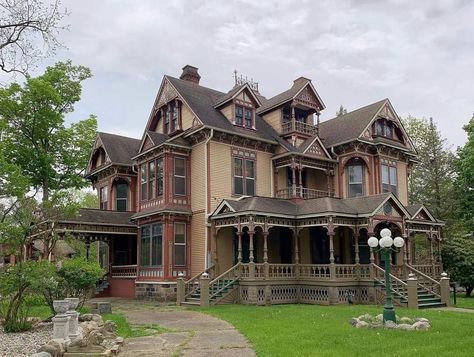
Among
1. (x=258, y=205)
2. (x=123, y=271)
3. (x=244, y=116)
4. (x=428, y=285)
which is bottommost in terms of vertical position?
(x=428, y=285)

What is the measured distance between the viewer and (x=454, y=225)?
3509cm

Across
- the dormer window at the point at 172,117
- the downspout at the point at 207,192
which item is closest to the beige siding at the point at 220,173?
the downspout at the point at 207,192

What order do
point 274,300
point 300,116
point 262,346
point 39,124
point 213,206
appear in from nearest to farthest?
point 262,346
point 274,300
point 213,206
point 300,116
point 39,124

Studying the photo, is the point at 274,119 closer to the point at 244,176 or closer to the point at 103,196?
the point at 244,176

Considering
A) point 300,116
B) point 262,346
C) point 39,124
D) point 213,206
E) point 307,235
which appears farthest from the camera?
point 39,124

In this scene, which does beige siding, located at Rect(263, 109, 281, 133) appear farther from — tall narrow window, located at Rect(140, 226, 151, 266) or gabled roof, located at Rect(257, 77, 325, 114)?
tall narrow window, located at Rect(140, 226, 151, 266)

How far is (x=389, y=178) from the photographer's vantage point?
29.7m

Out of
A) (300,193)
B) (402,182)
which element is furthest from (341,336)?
(402,182)

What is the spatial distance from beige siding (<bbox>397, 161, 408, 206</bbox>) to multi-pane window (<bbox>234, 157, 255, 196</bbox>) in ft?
31.0

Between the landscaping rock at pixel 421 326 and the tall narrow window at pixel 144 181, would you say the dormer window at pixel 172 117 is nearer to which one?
the tall narrow window at pixel 144 181

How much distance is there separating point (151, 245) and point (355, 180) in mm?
11758

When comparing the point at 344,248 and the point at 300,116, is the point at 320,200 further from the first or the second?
the point at 300,116

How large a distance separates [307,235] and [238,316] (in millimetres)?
10632

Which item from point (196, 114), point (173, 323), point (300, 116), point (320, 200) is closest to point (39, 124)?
point (196, 114)
